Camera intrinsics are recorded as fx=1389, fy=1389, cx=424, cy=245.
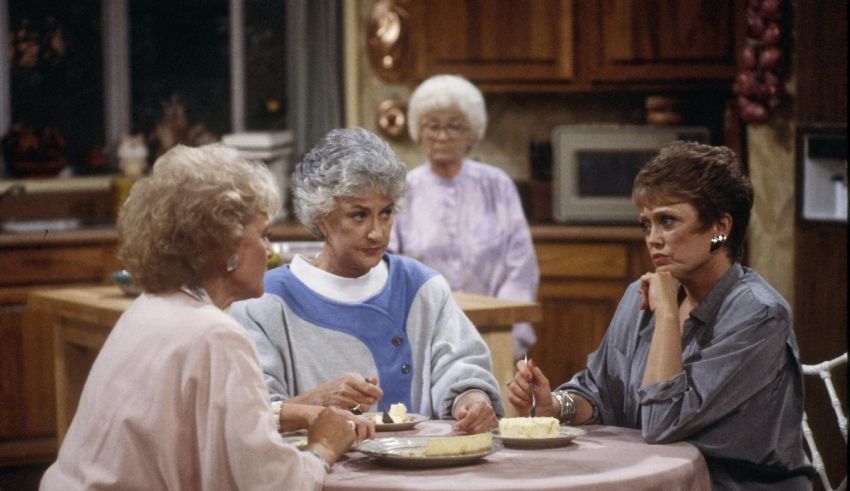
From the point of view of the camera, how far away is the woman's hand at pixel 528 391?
8.82 ft

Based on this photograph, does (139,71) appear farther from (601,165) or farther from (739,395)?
(739,395)

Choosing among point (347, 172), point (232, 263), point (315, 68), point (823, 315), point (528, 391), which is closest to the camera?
point (232, 263)

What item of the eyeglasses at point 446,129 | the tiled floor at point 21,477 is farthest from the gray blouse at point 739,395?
the tiled floor at point 21,477

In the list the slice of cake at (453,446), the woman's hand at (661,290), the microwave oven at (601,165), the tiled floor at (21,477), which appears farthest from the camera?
the microwave oven at (601,165)

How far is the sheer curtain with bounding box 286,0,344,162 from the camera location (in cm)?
645

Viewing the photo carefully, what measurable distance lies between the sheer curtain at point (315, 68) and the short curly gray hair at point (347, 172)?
357 centimetres

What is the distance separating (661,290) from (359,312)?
64cm

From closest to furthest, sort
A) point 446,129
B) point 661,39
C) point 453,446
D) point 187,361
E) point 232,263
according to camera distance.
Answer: point 187,361 < point 232,263 < point 453,446 < point 446,129 < point 661,39

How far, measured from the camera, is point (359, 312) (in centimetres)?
286

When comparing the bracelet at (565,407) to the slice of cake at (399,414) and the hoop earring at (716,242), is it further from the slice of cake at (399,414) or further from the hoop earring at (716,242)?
the hoop earring at (716,242)

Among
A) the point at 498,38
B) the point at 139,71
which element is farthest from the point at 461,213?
the point at 139,71

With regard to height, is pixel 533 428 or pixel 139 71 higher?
pixel 139 71

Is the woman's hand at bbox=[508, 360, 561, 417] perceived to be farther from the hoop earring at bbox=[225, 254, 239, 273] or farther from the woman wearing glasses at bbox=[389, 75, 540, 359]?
the woman wearing glasses at bbox=[389, 75, 540, 359]

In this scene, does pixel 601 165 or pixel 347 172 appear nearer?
pixel 347 172
